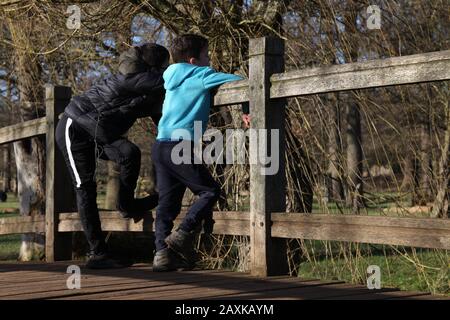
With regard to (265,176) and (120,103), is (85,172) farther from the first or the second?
(265,176)

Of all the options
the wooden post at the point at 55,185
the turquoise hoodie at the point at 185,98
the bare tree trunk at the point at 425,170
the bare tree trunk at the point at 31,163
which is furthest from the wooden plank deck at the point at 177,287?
the bare tree trunk at the point at 31,163

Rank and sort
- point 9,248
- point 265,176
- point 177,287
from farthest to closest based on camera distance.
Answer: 1. point 9,248
2. point 265,176
3. point 177,287

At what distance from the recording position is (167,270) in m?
5.26

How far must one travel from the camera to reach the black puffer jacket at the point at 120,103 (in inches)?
213

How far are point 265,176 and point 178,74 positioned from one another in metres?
0.82

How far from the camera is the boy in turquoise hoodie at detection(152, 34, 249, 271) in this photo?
5.07 meters

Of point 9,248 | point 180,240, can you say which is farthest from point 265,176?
point 9,248

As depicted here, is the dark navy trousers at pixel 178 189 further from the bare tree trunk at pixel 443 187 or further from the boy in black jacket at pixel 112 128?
the bare tree trunk at pixel 443 187

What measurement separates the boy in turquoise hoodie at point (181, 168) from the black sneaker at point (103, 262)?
53 centimetres

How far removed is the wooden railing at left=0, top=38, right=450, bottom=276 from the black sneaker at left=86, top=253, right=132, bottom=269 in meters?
0.29

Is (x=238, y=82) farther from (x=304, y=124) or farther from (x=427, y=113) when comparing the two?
(x=427, y=113)

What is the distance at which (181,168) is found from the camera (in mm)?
5082
